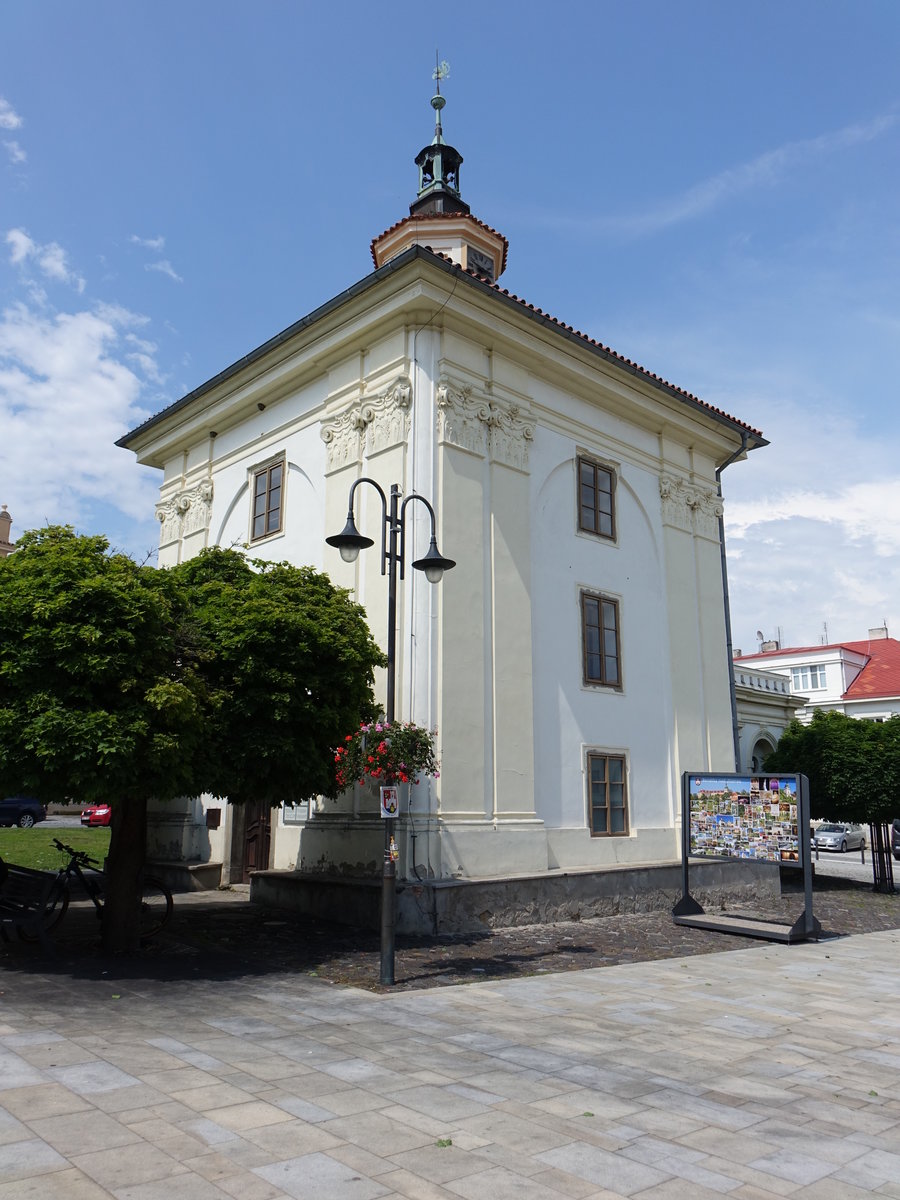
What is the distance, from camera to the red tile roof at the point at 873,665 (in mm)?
51406

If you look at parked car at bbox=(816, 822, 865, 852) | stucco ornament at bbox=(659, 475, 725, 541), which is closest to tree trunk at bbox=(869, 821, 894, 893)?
stucco ornament at bbox=(659, 475, 725, 541)

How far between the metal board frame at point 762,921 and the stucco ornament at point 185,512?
11.6 metres

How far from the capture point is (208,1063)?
638 cm

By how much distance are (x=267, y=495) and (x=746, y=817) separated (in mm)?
10940

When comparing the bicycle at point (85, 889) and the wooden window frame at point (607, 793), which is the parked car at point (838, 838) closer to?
the wooden window frame at point (607, 793)

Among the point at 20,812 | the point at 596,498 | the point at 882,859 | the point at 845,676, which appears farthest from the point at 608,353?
the point at 845,676

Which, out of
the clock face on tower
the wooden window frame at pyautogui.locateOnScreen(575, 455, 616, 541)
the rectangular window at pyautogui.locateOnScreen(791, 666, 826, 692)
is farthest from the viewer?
the rectangular window at pyautogui.locateOnScreen(791, 666, 826, 692)

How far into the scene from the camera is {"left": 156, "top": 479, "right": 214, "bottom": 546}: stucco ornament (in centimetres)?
1997

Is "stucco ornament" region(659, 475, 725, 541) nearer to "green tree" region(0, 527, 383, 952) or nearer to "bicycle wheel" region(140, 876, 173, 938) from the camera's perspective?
"green tree" region(0, 527, 383, 952)

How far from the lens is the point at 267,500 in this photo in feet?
60.6

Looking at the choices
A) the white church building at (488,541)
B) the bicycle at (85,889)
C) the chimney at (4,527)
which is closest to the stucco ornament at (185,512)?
the white church building at (488,541)

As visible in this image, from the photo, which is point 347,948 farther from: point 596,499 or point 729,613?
point 729,613

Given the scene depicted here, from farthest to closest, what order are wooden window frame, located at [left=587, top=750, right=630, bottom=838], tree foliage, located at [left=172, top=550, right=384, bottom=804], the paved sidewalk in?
wooden window frame, located at [left=587, top=750, right=630, bottom=838]
tree foliage, located at [left=172, top=550, right=384, bottom=804]
the paved sidewalk

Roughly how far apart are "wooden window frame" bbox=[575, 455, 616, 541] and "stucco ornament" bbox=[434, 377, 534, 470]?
175 centimetres
